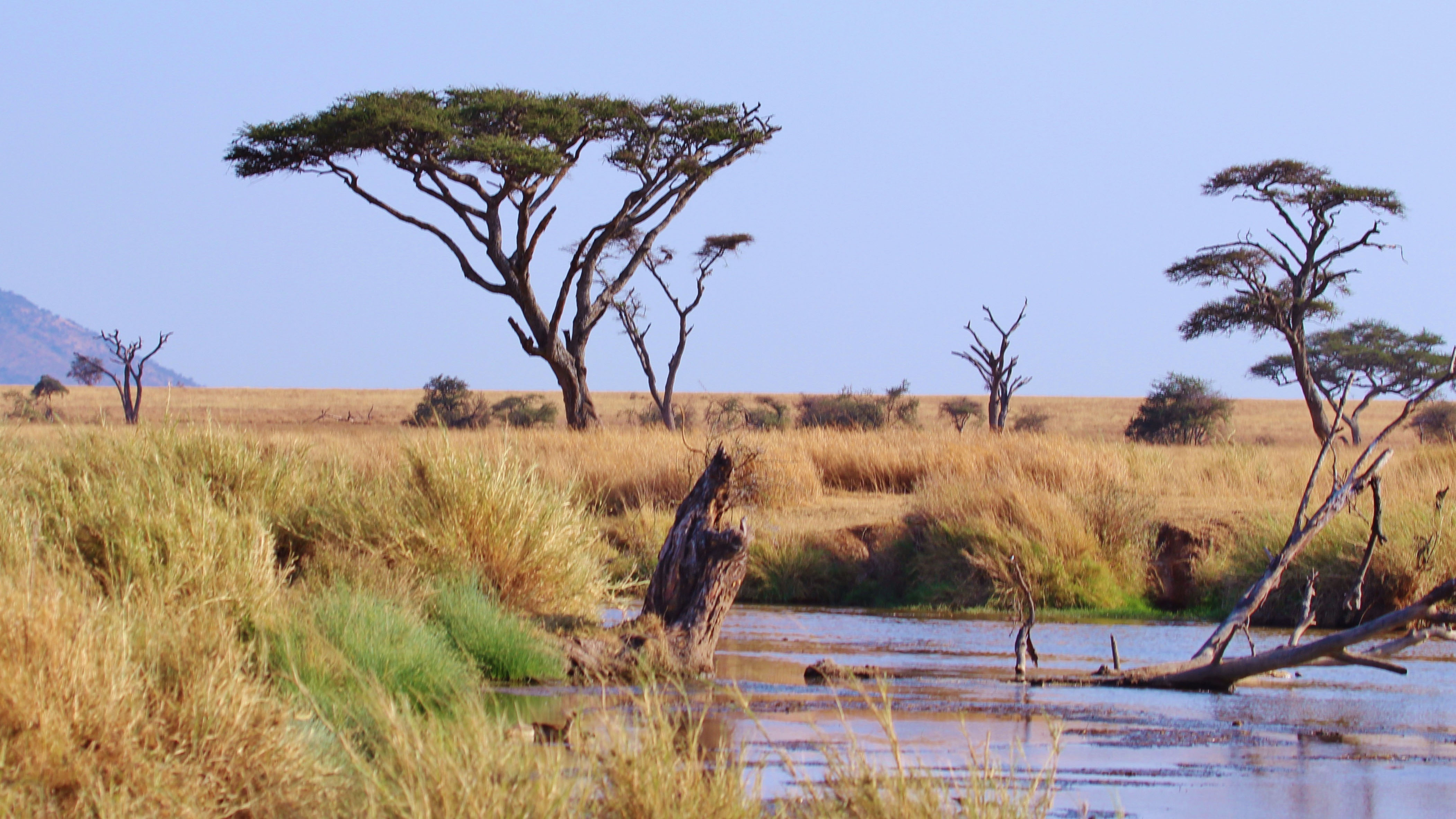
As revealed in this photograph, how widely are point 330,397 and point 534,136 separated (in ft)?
178

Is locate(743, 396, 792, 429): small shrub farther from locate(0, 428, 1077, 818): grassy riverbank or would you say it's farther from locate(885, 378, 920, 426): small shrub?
locate(0, 428, 1077, 818): grassy riverbank

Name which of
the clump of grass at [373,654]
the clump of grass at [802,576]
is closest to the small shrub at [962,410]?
the clump of grass at [802,576]

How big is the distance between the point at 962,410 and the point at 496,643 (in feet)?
134

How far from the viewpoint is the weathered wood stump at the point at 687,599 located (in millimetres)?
7793

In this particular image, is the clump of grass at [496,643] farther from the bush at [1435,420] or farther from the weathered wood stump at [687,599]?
the bush at [1435,420]

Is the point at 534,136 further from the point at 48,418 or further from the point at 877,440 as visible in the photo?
the point at 48,418

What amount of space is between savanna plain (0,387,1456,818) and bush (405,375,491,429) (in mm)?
19991

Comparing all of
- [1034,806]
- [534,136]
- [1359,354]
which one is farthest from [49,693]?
[1359,354]

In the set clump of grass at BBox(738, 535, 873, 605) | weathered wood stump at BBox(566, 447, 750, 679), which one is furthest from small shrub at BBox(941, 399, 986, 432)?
weathered wood stump at BBox(566, 447, 750, 679)

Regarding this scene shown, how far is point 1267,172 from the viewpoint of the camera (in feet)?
93.0

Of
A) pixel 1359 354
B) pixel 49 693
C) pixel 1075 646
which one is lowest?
pixel 1075 646

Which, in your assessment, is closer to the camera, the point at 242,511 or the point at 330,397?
the point at 242,511

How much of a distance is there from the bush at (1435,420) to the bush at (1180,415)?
4.83 m

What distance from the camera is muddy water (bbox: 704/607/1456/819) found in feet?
17.1
